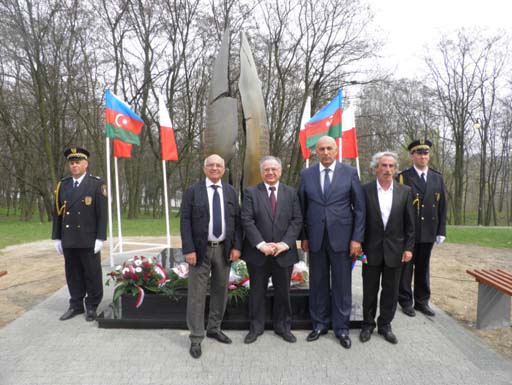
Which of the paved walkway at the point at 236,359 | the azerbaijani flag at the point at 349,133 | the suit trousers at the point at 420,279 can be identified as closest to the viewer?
the paved walkway at the point at 236,359

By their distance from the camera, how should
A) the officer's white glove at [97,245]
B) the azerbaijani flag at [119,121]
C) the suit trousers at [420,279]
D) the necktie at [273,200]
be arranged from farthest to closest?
the azerbaijani flag at [119,121] < the suit trousers at [420,279] < the officer's white glove at [97,245] < the necktie at [273,200]

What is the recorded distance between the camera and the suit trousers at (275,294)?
3.31 metres

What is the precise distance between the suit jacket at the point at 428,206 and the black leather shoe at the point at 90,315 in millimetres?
3587

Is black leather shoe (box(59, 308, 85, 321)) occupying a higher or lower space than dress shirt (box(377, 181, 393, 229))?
lower

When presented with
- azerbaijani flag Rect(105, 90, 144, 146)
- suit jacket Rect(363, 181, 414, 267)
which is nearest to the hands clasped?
suit jacket Rect(363, 181, 414, 267)

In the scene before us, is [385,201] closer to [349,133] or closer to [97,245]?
[97,245]

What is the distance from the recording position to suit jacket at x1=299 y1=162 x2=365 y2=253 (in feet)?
10.6

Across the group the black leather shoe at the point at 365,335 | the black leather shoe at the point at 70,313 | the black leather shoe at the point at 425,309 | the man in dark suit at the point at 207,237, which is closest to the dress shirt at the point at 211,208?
the man in dark suit at the point at 207,237

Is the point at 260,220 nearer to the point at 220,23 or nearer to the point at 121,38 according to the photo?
the point at 220,23

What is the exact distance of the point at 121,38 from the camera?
61.6 ft

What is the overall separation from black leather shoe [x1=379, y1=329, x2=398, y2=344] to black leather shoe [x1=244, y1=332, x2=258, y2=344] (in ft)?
3.88

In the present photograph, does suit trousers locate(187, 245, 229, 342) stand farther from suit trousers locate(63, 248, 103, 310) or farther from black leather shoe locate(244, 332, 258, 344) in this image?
suit trousers locate(63, 248, 103, 310)

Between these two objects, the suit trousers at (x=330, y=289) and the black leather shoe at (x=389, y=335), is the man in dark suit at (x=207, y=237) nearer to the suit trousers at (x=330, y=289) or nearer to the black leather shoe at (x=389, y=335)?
the suit trousers at (x=330, y=289)

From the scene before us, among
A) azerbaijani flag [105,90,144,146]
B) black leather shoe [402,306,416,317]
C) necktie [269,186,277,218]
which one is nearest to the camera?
necktie [269,186,277,218]
